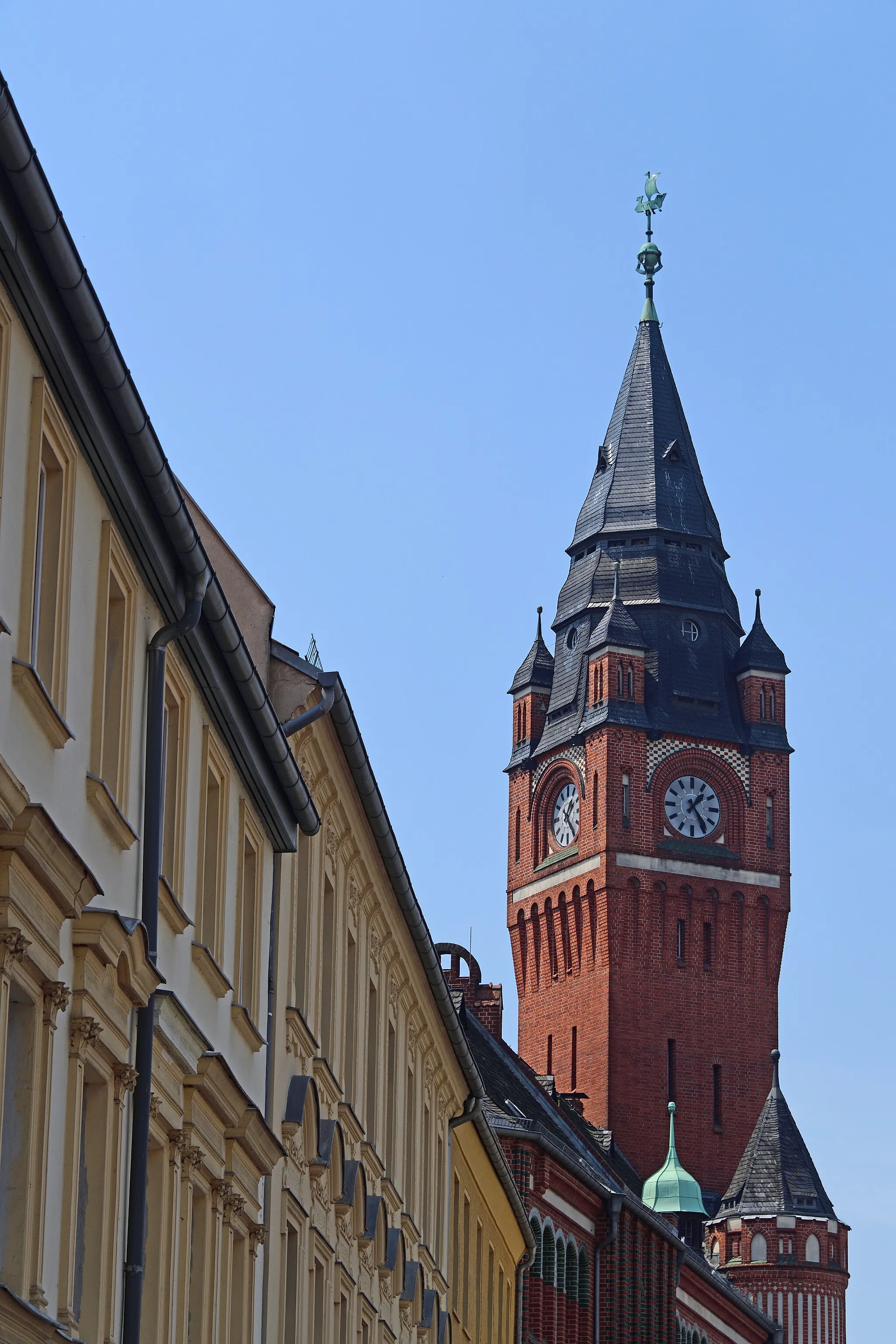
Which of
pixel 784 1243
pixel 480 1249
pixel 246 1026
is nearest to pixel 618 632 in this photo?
pixel 784 1243

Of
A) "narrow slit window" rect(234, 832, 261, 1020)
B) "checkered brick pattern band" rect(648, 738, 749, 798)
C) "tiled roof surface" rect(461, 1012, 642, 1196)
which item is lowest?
"narrow slit window" rect(234, 832, 261, 1020)

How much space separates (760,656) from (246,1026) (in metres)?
86.0

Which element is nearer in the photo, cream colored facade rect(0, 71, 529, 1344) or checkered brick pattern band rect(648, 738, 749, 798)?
cream colored facade rect(0, 71, 529, 1344)

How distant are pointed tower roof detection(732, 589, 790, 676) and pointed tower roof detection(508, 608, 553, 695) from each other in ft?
22.0

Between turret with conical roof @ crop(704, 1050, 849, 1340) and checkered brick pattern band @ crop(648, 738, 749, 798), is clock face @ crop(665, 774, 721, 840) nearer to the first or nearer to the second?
checkered brick pattern band @ crop(648, 738, 749, 798)

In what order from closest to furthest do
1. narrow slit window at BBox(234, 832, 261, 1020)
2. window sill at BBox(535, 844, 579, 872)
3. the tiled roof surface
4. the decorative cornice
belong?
the decorative cornice < narrow slit window at BBox(234, 832, 261, 1020) < the tiled roof surface < window sill at BBox(535, 844, 579, 872)

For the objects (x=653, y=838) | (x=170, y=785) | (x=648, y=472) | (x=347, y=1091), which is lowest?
(x=347, y=1091)

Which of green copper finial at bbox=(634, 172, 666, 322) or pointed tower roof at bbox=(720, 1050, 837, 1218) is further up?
green copper finial at bbox=(634, 172, 666, 322)

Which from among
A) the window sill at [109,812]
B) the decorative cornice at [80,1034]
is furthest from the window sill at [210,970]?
the decorative cornice at [80,1034]

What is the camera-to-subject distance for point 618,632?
336ft

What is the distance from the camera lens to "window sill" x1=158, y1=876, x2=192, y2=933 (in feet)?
52.8

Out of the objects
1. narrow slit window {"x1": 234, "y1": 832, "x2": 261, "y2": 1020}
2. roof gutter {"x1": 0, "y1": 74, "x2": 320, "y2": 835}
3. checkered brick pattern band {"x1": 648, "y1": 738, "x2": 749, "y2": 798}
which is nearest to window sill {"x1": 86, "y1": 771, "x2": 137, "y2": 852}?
roof gutter {"x1": 0, "y1": 74, "x2": 320, "y2": 835}

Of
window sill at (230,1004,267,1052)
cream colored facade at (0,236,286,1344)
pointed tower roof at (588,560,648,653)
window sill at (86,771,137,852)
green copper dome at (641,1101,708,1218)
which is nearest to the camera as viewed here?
cream colored facade at (0,236,286,1344)

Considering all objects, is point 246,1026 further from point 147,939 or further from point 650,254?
point 650,254
